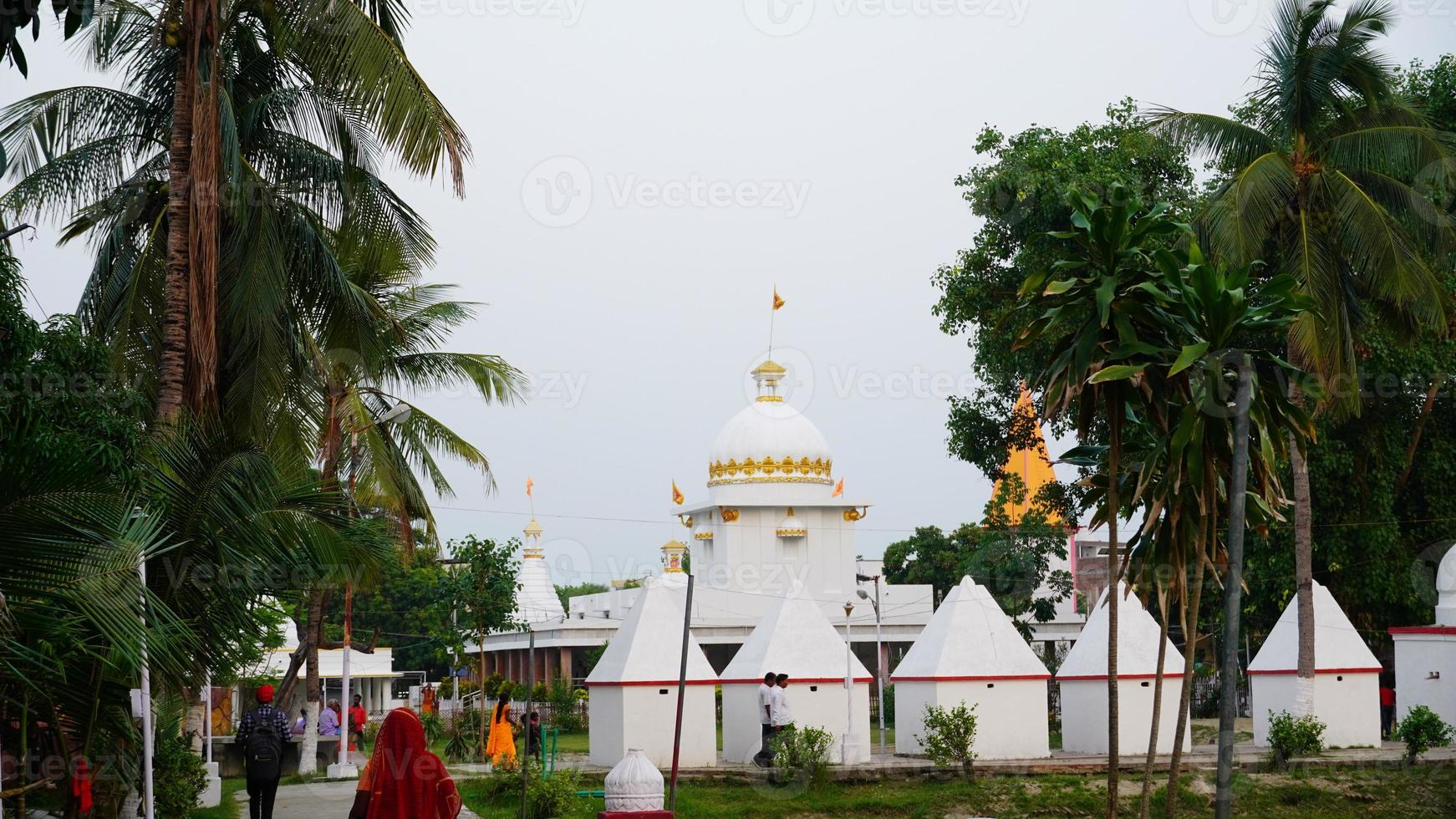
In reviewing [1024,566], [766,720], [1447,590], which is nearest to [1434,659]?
[1447,590]

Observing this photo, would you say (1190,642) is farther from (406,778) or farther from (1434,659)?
(1434,659)

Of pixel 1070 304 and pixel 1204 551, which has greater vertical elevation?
pixel 1070 304

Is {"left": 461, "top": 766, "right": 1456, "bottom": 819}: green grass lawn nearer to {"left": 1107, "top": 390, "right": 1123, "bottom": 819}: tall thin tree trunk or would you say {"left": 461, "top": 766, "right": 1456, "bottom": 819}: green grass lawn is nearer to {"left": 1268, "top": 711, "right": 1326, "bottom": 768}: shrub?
{"left": 1268, "top": 711, "right": 1326, "bottom": 768}: shrub

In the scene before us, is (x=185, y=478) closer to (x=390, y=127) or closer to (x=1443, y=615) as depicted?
(x=390, y=127)

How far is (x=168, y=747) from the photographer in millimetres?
12969

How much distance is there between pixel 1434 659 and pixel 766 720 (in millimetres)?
11474

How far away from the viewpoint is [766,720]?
19.9 meters

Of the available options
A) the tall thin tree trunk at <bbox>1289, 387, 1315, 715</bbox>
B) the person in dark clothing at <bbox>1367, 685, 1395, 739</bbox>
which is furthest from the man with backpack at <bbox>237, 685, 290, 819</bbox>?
the person in dark clothing at <bbox>1367, 685, 1395, 739</bbox>

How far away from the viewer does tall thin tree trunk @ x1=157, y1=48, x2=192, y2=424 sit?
1286cm

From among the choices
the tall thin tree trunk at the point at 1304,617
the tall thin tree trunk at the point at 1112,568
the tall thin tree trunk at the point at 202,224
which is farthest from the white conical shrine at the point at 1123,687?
the tall thin tree trunk at the point at 202,224

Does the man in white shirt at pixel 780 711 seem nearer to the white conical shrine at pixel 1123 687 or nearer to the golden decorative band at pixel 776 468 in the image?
the white conical shrine at pixel 1123 687

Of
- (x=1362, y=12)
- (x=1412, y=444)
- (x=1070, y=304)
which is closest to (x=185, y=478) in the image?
(x=1070, y=304)

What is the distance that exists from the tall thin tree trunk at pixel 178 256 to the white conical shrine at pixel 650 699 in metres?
9.98

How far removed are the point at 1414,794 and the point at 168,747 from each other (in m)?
15.5
